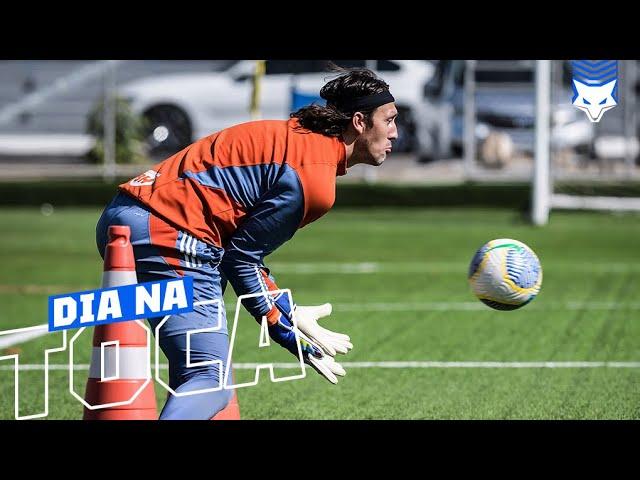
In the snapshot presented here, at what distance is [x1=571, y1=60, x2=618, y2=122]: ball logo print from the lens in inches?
264

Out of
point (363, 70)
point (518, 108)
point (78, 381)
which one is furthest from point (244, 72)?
point (363, 70)

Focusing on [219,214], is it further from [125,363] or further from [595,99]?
[595,99]

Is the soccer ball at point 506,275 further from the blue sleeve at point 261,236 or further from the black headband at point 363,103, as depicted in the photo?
the blue sleeve at point 261,236

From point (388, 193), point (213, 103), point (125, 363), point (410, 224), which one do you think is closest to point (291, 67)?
point (125, 363)

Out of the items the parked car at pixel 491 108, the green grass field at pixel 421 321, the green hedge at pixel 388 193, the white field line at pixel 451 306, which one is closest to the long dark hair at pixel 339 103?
the green grass field at pixel 421 321

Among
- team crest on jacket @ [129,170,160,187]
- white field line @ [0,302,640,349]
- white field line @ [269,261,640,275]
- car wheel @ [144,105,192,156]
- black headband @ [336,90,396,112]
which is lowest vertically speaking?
white field line @ [269,261,640,275]

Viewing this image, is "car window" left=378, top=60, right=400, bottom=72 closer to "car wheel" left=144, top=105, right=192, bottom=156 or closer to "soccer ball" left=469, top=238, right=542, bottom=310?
"soccer ball" left=469, top=238, right=542, bottom=310

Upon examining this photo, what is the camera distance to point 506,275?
616 cm

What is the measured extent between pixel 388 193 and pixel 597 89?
53.3 feet

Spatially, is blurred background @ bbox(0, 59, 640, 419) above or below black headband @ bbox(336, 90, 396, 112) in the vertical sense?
below

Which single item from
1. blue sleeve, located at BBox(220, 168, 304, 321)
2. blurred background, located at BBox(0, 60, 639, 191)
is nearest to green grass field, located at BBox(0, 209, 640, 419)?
blue sleeve, located at BBox(220, 168, 304, 321)

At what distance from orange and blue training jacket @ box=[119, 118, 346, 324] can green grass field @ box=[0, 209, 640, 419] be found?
194cm

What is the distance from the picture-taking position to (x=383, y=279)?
13.8 meters

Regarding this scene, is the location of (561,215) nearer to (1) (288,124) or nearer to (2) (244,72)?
(2) (244,72)
